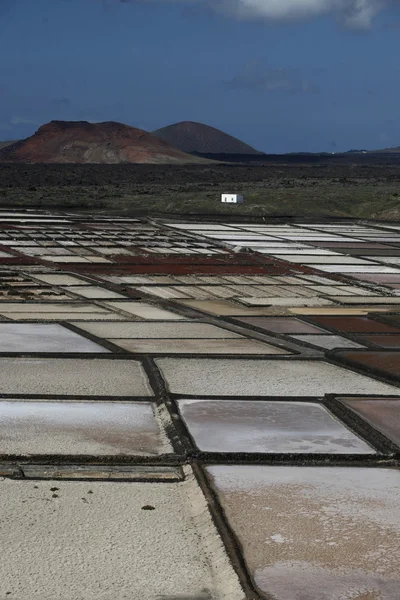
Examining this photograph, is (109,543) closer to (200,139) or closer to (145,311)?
(145,311)

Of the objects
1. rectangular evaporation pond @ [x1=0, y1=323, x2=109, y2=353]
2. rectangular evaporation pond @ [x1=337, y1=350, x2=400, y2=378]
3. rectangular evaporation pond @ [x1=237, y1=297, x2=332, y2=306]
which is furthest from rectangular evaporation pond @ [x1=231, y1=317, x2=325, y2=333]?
rectangular evaporation pond @ [x1=0, y1=323, x2=109, y2=353]

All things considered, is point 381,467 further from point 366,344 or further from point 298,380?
point 366,344

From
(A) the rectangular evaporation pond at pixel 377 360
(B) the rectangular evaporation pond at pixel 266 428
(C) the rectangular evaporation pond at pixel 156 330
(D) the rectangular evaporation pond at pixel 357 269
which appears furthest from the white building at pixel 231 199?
(B) the rectangular evaporation pond at pixel 266 428

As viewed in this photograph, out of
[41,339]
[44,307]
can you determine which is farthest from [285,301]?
[41,339]

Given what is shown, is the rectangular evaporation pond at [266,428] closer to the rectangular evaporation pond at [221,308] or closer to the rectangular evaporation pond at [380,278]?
the rectangular evaporation pond at [221,308]

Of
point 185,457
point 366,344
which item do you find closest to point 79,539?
point 185,457
